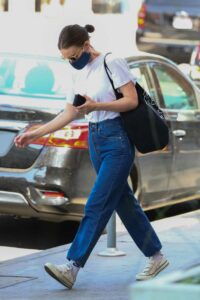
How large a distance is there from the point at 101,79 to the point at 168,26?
1566cm

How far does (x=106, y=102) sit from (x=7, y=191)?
6.36ft

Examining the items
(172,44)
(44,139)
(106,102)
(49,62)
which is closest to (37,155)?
(44,139)

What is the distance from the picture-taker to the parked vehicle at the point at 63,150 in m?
6.82

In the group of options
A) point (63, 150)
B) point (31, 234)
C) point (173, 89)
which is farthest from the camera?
point (173, 89)

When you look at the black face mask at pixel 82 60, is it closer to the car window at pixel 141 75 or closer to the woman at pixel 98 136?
the woman at pixel 98 136

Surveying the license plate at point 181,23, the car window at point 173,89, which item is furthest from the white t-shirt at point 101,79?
the license plate at point 181,23

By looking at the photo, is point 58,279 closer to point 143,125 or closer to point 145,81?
point 143,125

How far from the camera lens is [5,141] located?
6.96m

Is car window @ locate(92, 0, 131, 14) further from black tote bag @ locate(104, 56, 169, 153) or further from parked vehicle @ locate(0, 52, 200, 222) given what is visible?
black tote bag @ locate(104, 56, 169, 153)

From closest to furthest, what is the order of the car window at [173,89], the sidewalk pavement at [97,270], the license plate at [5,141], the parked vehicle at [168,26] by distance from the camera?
the sidewalk pavement at [97,270] < the license plate at [5,141] < the car window at [173,89] < the parked vehicle at [168,26]

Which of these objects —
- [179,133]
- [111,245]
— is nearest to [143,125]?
[111,245]

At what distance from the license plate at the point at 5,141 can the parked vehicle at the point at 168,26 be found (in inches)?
513

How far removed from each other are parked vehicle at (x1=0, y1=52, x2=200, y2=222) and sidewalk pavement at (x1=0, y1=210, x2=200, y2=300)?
46 centimetres

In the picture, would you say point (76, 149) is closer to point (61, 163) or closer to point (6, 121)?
point (61, 163)
